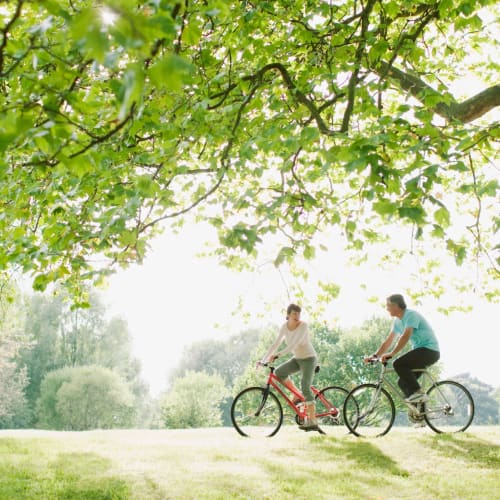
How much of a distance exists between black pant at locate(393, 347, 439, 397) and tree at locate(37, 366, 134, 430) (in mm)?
36449

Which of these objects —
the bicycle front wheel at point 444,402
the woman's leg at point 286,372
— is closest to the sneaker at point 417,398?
the bicycle front wheel at point 444,402

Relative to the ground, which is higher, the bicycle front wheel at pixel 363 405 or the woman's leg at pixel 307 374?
the woman's leg at pixel 307 374

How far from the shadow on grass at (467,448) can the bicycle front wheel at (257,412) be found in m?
2.80

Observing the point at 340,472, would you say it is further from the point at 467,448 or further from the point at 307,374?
the point at 467,448

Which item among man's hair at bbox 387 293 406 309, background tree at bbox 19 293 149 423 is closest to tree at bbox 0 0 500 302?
man's hair at bbox 387 293 406 309

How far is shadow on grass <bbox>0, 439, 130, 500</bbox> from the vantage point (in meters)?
6.49

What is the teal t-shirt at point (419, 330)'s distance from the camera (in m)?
8.59

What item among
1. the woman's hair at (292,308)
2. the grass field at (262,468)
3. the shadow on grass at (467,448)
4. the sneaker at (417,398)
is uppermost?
the woman's hair at (292,308)

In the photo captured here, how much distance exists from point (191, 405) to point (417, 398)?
34374 millimetres

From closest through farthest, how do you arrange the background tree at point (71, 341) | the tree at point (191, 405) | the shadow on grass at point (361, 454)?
1. the shadow on grass at point (361, 454)
2. the tree at point (191, 405)
3. the background tree at point (71, 341)

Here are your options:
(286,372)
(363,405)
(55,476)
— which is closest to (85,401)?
(286,372)

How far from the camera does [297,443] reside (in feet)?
30.5

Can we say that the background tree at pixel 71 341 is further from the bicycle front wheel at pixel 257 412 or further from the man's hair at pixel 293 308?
the man's hair at pixel 293 308

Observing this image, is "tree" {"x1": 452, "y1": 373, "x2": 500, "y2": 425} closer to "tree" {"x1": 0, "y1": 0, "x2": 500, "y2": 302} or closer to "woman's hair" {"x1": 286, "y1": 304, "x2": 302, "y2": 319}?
"woman's hair" {"x1": 286, "y1": 304, "x2": 302, "y2": 319}
